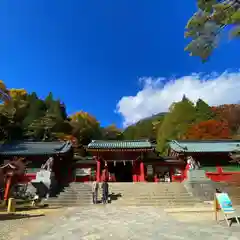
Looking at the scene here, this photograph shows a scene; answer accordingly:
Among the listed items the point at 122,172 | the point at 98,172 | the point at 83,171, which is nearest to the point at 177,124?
the point at 122,172

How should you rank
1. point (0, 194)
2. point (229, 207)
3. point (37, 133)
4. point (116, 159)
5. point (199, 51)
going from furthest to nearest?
point (37, 133) → point (116, 159) → point (0, 194) → point (229, 207) → point (199, 51)

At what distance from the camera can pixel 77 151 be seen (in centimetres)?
4038

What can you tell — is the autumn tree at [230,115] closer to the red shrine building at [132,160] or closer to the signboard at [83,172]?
the red shrine building at [132,160]

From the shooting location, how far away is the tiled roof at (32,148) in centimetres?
2432

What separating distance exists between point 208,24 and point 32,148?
79.5 ft

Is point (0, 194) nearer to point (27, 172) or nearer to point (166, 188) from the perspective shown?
point (27, 172)

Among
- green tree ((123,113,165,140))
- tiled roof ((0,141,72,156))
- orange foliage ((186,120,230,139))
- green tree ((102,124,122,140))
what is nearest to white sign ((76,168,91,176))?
tiled roof ((0,141,72,156))

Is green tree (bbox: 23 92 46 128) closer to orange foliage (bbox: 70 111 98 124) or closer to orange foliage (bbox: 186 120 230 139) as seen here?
orange foliage (bbox: 70 111 98 124)

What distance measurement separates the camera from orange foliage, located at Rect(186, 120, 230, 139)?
40.8m

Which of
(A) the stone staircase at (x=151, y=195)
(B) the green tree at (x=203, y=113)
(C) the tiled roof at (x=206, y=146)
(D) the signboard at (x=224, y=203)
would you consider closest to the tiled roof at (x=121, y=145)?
(C) the tiled roof at (x=206, y=146)

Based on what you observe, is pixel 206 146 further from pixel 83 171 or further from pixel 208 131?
pixel 208 131

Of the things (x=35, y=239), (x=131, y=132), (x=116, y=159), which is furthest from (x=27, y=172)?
(x=131, y=132)

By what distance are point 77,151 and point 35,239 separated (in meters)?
34.3

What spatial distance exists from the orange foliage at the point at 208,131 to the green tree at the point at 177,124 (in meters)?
3.15
